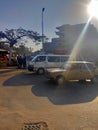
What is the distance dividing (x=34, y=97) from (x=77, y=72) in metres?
6.28

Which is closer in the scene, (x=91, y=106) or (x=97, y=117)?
(x=97, y=117)

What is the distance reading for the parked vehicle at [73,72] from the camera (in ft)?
60.6

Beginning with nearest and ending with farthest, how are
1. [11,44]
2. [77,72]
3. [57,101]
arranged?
[57,101] → [77,72] → [11,44]

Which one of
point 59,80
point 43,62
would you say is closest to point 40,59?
point 43,62

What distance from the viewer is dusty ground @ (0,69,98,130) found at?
28.1 ft

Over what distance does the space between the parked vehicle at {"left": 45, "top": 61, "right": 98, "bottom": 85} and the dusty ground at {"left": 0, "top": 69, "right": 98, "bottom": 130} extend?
232cm

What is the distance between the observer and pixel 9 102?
12.2m

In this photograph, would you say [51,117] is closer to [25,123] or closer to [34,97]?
[25,123]

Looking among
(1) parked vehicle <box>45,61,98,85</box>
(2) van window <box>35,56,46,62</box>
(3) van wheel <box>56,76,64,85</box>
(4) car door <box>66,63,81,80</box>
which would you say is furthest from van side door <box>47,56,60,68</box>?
(3) van wheel <box>56,76,64,85</box>

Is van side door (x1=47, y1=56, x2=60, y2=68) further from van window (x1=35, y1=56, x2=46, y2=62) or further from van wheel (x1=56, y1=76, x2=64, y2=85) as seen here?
van wheel (x1=56, y1=76, x2=64, y2=85)

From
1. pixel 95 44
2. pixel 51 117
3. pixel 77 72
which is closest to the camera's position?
pixel 51 117

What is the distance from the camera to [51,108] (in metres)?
11.1

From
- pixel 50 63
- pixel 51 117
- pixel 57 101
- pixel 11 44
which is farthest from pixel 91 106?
pixel 11 44

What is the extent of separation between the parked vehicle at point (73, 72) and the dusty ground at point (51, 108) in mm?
2315
